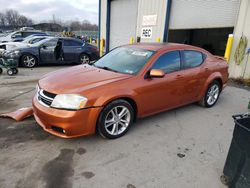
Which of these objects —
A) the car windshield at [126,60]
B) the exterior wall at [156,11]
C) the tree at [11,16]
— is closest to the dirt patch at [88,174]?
the car windshield at [126,60]

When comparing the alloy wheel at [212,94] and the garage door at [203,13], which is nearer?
the alloy wheel at [212,94]

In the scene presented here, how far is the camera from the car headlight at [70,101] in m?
2.79

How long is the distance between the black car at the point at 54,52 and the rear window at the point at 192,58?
7.05 m

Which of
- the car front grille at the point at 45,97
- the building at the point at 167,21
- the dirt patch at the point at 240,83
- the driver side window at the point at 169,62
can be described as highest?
the building at the point at 167,21

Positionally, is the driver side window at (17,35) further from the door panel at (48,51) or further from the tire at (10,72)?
the tire at (10,72)

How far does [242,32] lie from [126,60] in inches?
221


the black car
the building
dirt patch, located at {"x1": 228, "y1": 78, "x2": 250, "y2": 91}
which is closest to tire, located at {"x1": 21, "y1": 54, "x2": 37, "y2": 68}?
the black car

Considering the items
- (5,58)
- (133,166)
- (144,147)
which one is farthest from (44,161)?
(5,58)

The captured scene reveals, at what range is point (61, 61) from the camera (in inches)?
397

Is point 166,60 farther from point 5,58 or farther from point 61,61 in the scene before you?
point 61,61

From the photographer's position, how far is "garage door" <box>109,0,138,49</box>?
12.0 m

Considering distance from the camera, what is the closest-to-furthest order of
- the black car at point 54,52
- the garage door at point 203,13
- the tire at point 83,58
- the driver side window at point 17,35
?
1. the garage door at point 203,13
2. the black car at point 54,52
3. the tire at point 83,58
4. the driver side window at point 17,35

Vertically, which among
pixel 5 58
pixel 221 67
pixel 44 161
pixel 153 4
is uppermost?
pixel 153 4

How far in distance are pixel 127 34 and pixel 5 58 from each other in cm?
704
